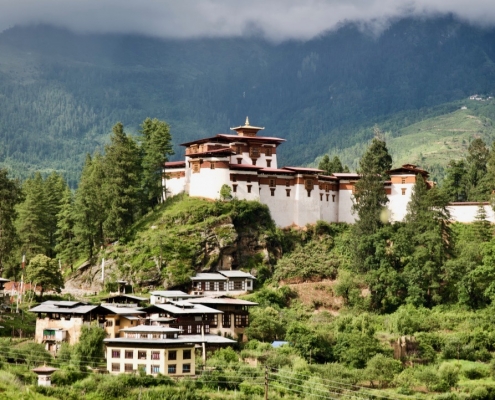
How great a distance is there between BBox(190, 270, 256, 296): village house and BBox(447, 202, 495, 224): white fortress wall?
2104 cm

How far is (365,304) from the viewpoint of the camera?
9162 centimetres

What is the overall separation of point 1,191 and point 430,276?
3416cm

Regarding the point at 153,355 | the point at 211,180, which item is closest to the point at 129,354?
the point at 153,355

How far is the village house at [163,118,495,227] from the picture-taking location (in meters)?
101

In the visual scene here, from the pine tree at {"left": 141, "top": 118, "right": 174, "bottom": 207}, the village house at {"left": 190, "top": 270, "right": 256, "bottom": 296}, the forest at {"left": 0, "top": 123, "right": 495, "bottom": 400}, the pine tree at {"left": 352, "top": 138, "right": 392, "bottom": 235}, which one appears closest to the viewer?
the forest at {"left": 0, "top": 123, "right": 495, "bottom": 400}

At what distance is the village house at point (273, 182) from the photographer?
10100 cm

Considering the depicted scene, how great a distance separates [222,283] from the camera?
9369 cm

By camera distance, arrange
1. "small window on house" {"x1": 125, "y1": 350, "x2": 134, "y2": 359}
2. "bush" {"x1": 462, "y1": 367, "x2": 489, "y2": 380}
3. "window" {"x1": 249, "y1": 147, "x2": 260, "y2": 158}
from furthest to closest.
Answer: "window" {"x1": 249, "y1": 147, "x2": 260, "y2": 158} → "bush" {"x1": 462, "y1": 367, "x2": 489, "y2": 380} → "small window on house" {"x1": 125, "y1": 350, "x2": 134, "y2": 359}

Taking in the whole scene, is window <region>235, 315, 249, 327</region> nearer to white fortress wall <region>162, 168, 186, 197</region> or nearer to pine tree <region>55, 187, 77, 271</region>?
white fortress wall <region>162, 168, 186, 197</region>

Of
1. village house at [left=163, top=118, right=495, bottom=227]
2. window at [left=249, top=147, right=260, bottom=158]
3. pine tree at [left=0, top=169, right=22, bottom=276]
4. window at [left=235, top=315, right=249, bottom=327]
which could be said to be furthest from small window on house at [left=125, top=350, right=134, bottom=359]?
window at [left=249, top=147, right=260, bottom=158]

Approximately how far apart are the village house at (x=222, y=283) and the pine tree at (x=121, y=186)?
10.7 metres

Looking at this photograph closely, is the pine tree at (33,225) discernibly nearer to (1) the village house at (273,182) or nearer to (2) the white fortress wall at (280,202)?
(1) the village house at (273,182)

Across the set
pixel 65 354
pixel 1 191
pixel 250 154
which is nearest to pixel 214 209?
pixel 250 154

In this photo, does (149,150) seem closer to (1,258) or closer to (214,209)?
(214,209)
